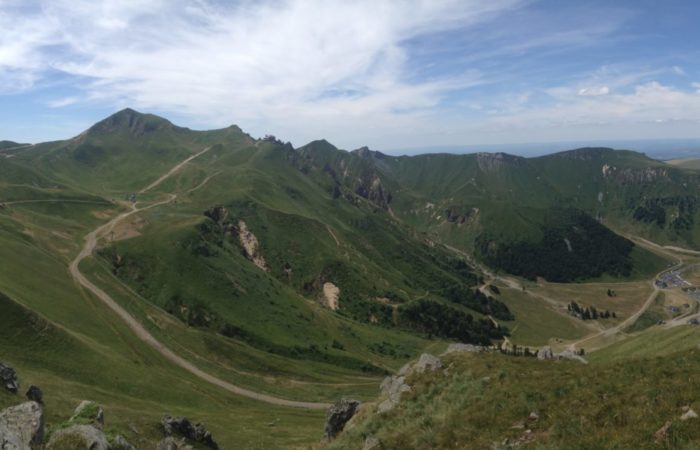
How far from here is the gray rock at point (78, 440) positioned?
21531 mm

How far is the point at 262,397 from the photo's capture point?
10050 cm

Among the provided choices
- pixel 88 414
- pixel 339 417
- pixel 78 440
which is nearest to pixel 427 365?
pixel 339 417

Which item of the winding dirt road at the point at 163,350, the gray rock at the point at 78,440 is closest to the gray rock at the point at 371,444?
the gray rock at the point at 78,440

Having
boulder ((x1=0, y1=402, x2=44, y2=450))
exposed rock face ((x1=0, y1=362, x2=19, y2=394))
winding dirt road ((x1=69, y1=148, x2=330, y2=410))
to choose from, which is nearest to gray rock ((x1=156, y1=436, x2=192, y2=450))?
boulder ((x1=0, y1=402, x2=44, y2=450))

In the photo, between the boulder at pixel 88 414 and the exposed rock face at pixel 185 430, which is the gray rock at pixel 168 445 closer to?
the boulder at pixel 88 414

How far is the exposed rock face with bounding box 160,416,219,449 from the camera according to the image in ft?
148

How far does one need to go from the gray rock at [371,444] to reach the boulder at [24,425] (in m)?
17.7

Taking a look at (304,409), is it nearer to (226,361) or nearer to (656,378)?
(226,361)

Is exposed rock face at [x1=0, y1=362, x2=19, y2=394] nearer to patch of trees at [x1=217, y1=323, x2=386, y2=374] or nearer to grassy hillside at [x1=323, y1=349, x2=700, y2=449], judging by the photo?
grassy hillside at [x1=323, y1=349, x2=700, y2=449]

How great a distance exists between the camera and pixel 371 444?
26.7m

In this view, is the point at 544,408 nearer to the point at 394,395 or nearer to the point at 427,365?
the point at 394,395

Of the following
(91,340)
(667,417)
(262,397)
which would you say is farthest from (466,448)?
(91,340)

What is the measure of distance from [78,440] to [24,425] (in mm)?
3595

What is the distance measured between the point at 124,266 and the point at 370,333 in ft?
313
